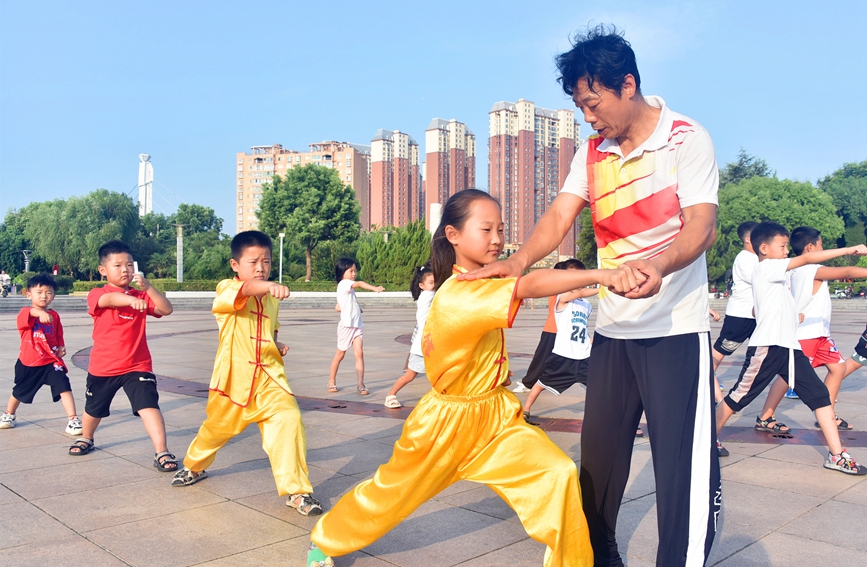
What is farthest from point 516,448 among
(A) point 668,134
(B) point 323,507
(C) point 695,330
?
(B) point 323,507

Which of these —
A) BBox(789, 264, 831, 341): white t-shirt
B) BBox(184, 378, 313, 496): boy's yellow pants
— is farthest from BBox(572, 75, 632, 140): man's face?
BBox(789, 264, 831, 341): white t-shirt

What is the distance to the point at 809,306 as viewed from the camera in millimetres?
5562

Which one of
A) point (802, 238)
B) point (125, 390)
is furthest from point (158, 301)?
point (802, 238)

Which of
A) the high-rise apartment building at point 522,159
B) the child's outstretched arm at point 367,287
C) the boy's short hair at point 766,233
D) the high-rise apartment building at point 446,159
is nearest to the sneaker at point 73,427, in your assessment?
the child's outstretched arm at point 367,287

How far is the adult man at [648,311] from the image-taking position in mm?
2357

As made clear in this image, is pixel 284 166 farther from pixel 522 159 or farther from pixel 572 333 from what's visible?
pixel 572 333

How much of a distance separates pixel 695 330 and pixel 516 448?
74 centimetres

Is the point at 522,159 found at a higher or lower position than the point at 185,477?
higher

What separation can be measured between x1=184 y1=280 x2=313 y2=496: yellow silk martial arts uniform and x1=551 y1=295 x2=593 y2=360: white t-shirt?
268 cm

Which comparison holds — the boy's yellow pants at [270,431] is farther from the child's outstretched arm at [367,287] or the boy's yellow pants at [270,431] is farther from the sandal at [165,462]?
the child's outstretched arm at [367,287]

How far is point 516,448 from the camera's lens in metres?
2.40

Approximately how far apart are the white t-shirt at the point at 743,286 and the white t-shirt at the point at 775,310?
2.90 ft

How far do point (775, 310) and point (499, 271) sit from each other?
139 inches

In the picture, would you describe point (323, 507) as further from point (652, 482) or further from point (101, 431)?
point (101, 431)
